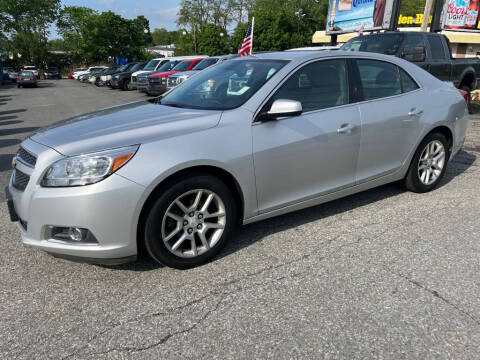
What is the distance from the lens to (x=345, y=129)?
3504 mm

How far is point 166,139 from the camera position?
273cm

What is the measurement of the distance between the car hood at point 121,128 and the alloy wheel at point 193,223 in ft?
1.65

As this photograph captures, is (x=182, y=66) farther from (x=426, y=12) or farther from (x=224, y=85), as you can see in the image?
(x=224, y=85)

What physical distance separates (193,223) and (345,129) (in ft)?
5.41

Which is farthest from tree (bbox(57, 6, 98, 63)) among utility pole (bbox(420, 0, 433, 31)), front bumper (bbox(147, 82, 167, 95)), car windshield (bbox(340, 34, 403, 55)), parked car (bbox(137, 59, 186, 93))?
car windshield (bbox(340, 34, 403, 55))

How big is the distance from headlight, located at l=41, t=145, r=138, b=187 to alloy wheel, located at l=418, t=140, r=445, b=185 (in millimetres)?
3410

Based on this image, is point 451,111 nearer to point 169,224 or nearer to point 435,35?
point 169,224

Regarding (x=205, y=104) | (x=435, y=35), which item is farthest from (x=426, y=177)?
(x=435, y=35)

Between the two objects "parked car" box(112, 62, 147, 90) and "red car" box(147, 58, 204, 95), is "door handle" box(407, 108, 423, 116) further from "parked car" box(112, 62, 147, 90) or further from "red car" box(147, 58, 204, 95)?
"parked car" box(112, 62, 147, 90)

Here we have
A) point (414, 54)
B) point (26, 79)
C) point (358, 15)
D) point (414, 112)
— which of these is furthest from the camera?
point (26, 79)

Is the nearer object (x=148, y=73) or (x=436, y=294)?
(x=436, y=294)

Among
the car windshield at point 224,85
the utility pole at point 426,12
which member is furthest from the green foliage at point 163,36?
the car windshield at point 224,85

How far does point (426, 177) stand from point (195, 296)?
3221 millimetres

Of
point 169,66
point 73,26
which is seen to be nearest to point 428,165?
point 169,66
